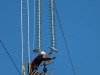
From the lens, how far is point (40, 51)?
33.9 metres

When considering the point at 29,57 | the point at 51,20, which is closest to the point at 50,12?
the point at 51,20

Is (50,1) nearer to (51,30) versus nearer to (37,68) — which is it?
(51,30)

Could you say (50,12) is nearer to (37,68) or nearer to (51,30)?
(51,30)

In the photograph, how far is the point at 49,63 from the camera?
34156 millimetres

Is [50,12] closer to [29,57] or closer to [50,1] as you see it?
[50,1]

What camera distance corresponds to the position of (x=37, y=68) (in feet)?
112

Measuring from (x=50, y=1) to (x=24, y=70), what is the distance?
4.15 m

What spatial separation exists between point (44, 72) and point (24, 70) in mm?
1395

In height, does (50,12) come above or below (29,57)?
above

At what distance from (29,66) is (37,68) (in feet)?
1.76

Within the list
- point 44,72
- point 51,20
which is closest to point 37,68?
point 44,72

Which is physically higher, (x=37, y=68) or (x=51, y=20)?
(x=51, y=20)

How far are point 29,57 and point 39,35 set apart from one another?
52.6 inches

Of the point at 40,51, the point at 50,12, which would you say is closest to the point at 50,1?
the point at 50,12
